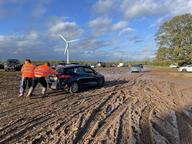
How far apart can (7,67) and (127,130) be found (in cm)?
3982

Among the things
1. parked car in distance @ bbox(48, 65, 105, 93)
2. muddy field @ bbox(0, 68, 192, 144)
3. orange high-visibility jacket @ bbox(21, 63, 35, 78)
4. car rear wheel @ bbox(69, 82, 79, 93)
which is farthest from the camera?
car rear wheel @ bbox(69, 82, 79, 93)

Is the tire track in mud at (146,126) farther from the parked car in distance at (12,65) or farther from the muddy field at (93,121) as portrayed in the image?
the parked car in distance at (12,65)

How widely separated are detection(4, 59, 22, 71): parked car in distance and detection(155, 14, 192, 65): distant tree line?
100ft

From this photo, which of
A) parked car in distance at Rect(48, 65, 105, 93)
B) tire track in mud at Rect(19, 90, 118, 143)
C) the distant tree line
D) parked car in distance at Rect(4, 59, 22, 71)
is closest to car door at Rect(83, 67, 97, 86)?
parked car in distance at Rect(48, 65, 105, 93)

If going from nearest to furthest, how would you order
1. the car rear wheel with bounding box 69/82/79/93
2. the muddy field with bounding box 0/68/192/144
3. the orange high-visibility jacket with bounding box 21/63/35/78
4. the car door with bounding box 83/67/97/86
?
the muddy field with bounding box 0/68/192/144 → the orange high-visibility jacket with bounding box 21/63/35/78 → the car rear wheel with bounding box 69/82/79/93 → the car door with bounding box 83/67/97/86

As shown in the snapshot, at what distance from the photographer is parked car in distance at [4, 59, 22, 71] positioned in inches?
1845

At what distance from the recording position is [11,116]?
11086mm

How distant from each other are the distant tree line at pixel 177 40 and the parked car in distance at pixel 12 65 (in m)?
30.5

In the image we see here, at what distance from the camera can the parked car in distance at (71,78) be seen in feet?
60.0

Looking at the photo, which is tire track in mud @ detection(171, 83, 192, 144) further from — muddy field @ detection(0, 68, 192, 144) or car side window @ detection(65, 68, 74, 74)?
car side window @ detection(65, 68, 74, 74)

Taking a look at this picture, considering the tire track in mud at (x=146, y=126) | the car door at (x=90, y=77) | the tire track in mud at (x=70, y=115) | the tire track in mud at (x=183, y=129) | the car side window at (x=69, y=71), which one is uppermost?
the car side window at (x=69, y=71)

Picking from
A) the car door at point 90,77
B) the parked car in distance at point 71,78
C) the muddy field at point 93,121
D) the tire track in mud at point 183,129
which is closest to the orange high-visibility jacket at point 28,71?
the muddy field at point 93,121

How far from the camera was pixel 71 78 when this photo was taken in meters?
18.7

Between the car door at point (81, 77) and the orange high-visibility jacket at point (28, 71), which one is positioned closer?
the orange high-visibility jacket at point (28, 71)
